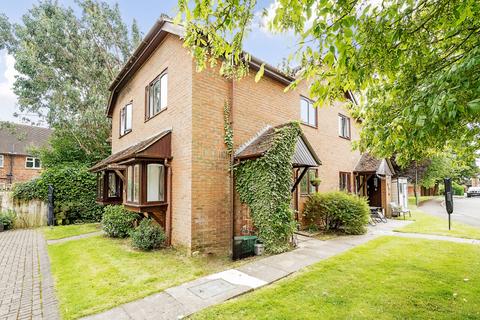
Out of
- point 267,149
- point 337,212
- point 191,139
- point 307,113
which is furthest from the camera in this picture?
point 307,113

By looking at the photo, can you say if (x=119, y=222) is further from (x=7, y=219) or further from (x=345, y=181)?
(x=345, y=181)

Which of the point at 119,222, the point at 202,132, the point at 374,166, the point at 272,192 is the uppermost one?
the point at 202,132

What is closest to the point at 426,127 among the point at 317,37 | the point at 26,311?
the point at 317,37

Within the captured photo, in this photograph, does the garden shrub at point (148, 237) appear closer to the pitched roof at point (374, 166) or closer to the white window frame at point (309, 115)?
the white window frame at point (309, 115)

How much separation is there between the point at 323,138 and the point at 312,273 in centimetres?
864

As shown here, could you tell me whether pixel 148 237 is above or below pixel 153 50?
below

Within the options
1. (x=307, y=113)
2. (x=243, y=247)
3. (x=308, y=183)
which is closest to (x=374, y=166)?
(x=308, y=183)

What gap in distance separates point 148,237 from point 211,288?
386cm

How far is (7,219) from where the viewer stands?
13.0 m

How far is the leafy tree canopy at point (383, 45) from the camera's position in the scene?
290 cm

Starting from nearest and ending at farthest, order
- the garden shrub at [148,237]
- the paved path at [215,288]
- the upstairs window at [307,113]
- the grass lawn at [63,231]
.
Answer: the paved path at [215,288]
the garden shrub at [148,237]
the grass lawn at [63,231]
the upstairs window at [307,113]

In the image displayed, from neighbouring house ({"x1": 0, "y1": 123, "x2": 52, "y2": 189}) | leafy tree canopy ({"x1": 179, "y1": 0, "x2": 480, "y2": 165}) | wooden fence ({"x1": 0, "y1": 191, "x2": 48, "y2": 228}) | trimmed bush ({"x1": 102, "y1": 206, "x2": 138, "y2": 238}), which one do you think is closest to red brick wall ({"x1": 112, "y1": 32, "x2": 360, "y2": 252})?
trimmed bush ({"x1": 102, "y1": 206, "x2": 138, "y2": 238})

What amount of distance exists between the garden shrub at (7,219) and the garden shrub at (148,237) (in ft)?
31.3

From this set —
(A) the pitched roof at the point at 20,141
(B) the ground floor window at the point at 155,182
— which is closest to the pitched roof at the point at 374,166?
(B) the ground floor window at the point at 155,182
